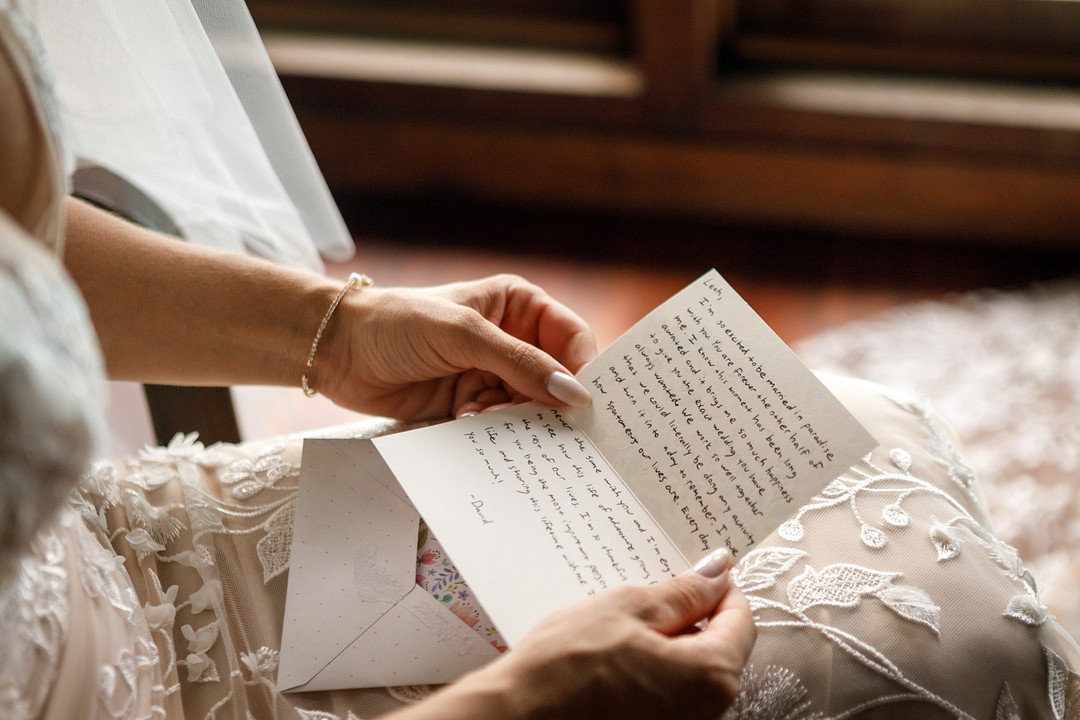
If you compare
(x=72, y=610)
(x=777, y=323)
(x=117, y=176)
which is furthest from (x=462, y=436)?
(x=777, y=323)

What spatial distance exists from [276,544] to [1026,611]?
63 cm

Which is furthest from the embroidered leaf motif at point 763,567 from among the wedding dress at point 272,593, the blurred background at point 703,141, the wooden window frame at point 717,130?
the wooden window frame at point 717,130

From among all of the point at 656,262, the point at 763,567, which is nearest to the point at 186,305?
the point at 763,567

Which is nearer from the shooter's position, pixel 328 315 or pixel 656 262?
pixel 328 315

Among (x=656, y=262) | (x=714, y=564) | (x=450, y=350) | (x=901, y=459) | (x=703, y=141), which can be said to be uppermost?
(x=703, y=141)

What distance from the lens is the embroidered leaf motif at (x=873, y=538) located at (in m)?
0.70

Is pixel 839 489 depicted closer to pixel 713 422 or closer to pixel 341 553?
pixel 713 422

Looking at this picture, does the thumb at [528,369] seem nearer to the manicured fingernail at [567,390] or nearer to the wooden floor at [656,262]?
the manicured fingernail at [567,390]

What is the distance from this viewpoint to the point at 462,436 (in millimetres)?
714

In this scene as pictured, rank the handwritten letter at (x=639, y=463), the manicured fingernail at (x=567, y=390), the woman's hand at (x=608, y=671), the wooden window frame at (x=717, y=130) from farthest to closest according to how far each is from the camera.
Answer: the wooden window frame at (x=717, y=130)
the manicured fingernail at (x=567, y=390)
the handwritten letter at (x=639, y=463)
the woman's hand at (x=608, y=671)

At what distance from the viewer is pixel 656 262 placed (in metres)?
1.94

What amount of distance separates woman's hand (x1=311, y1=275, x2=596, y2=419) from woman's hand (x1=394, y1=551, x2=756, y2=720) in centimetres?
23

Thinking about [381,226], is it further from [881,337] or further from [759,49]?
[881,337]

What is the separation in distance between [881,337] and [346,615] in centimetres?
139
